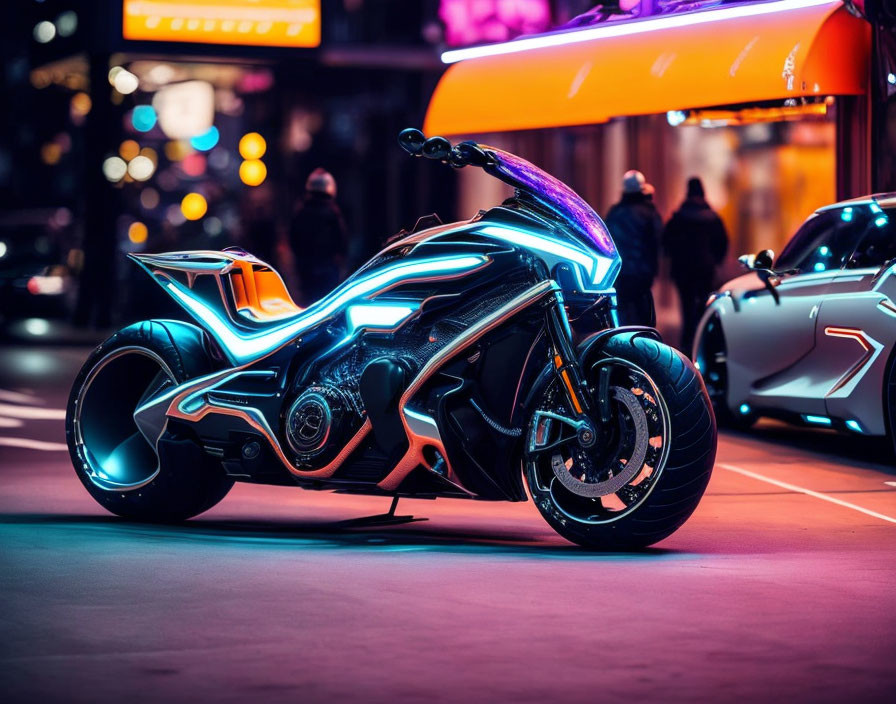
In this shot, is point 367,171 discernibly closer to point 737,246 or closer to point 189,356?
point 737,246

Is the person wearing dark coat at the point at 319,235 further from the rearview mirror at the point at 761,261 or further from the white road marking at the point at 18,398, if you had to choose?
the rearview mirror at the point at 761,261

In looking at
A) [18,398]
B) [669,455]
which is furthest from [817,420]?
[18,398]

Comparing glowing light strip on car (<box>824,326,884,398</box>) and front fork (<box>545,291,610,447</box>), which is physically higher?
front fork (<box>545,291,610,447</box>)

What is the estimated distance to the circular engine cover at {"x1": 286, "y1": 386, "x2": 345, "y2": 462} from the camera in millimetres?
8461

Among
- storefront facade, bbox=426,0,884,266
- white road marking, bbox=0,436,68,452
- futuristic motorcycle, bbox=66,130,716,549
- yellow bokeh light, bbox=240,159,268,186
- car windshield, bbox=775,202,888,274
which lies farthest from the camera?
yellow bokeh light, bbox=240,159,268,186

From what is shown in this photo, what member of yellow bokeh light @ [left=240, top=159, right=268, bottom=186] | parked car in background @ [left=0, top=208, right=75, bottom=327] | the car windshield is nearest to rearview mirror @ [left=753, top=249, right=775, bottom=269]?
the car windshield

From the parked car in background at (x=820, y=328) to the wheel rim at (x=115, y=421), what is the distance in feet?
15.2

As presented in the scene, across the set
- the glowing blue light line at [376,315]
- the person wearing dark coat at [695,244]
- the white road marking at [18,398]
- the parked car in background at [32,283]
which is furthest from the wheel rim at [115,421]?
the parked car in background at [32,283]

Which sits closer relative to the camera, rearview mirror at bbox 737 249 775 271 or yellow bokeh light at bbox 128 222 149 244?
rearview mirror at bbox 737 249 775 271

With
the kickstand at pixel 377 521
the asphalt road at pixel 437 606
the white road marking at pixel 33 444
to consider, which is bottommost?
the white road marking at pixel 33 444

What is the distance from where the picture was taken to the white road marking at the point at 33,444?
12.8m

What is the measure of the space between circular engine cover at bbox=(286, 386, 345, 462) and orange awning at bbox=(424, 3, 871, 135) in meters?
9.06

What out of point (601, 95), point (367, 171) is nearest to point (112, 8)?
point (601, 95)

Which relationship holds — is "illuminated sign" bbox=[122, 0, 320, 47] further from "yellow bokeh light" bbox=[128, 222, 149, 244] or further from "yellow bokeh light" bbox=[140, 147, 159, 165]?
"yellow bokeh light" bbox=[140, 147, 159, 165]
